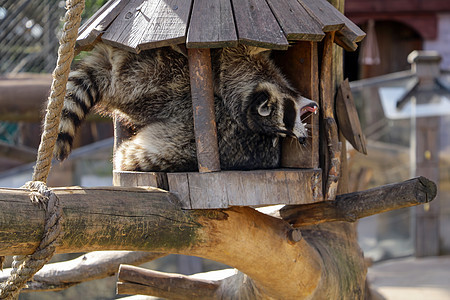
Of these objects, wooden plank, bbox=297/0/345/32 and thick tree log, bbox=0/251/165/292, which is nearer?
wooden plank, bbox=297/0/345/32

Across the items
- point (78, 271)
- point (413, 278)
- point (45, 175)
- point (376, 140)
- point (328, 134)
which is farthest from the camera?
point (376, 140)

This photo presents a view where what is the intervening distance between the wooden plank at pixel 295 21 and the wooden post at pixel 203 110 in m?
0.31

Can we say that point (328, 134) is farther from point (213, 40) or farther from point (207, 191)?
point (213, 40)

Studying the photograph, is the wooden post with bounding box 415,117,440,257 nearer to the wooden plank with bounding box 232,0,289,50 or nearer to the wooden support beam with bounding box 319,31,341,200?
the wooden support beam with bounding box 319,31,341,200

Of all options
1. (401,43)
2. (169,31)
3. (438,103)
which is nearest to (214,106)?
(169,31)

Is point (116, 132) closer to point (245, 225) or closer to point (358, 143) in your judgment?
point (245, 225)

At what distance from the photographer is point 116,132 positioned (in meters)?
2.74

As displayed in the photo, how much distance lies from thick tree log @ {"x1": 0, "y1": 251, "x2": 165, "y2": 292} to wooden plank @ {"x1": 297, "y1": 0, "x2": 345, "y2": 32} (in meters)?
1.66

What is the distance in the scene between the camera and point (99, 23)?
214 centimetres

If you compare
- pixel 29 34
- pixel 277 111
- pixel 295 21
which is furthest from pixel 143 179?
pixel 29 34

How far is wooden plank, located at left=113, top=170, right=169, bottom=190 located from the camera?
216 centimetres

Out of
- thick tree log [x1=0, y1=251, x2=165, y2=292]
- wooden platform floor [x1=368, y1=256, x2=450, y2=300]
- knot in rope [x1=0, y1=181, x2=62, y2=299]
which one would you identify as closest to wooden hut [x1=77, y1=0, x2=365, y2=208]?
knot in rope [x1=0, y1=181, x2=62, y2=299]

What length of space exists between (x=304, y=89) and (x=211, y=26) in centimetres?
59

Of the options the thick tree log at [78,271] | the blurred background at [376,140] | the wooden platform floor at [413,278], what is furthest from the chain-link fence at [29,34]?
the wooden platform floor at [413,278]
